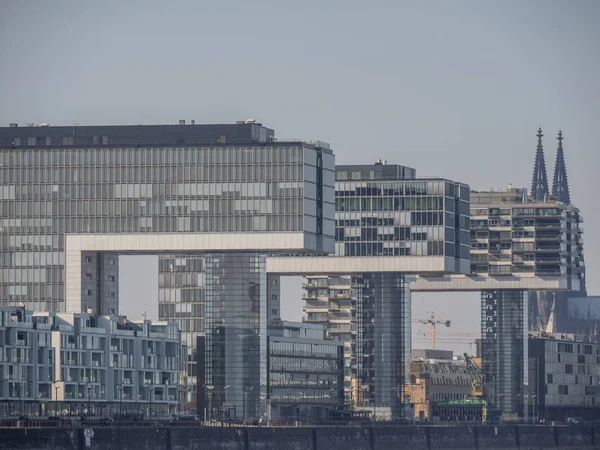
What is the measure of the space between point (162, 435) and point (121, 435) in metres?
6.99

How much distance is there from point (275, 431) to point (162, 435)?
2274 centimetres

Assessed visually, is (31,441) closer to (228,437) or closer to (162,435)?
(162,435)

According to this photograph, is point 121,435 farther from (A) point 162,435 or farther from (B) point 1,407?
(B) point 1,407

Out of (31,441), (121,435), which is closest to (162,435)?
(121,435)

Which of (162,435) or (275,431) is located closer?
(162,435)

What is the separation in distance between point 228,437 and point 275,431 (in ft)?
33.8

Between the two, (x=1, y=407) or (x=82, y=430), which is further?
(x=1, y=407)

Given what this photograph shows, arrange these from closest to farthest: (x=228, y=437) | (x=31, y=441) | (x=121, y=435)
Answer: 1. (x=31, y=441)
2. (x=121, y=435)
3. (x=228, y=437)

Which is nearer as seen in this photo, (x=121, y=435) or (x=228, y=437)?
(x=121, y=435)

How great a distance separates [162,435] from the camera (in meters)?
178

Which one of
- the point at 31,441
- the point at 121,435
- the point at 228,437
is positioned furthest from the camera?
the point at 228,437

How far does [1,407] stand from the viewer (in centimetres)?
19950

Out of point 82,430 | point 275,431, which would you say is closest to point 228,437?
point 275,431

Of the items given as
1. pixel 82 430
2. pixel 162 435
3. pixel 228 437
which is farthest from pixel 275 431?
pixel 82 430
